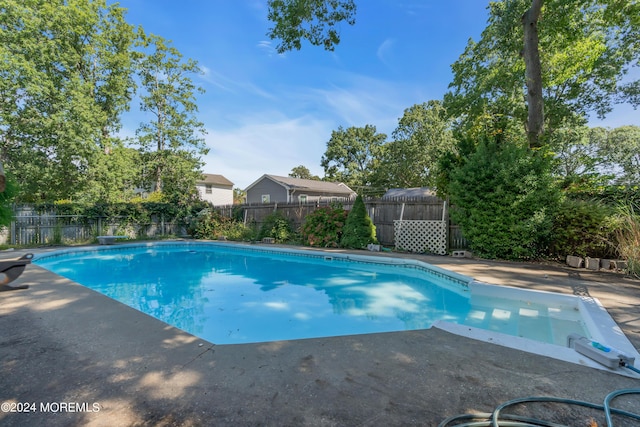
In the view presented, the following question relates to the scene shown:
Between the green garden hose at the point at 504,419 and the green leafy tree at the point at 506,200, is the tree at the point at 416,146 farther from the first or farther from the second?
the green garden hose at the point at 504,419

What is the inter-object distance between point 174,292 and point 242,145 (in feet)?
41.3

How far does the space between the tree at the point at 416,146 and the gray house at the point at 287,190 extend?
238 inches

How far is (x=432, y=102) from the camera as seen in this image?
92.1 ft

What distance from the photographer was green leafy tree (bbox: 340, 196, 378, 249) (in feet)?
35.7

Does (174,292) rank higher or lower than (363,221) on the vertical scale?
lower

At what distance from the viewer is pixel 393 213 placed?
36.5 feet

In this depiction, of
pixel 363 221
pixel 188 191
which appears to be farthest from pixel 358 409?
pixel 188 191

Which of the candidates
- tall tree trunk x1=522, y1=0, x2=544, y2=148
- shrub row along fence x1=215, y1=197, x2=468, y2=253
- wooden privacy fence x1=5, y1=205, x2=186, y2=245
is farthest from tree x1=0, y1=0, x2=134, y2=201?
tall tree trunk x1=522, y1=0, x2=544, y2=148

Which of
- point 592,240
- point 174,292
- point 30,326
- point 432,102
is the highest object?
point 432,102

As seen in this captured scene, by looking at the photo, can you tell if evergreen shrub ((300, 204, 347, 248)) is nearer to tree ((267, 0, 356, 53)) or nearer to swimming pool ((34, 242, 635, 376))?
swimming pool ((34, 242, 635, 376))

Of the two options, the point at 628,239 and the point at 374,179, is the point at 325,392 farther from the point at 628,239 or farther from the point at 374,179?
the point at 374,179

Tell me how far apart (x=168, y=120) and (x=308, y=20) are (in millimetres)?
17152

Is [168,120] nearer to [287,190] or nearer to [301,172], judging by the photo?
[287,190]

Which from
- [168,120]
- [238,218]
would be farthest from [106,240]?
[168,120]
